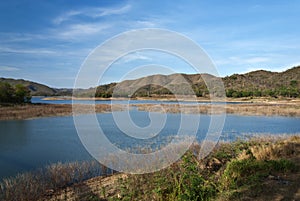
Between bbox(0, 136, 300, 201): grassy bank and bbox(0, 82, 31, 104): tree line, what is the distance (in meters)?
46.2

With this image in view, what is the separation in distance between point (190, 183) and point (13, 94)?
2112 inches

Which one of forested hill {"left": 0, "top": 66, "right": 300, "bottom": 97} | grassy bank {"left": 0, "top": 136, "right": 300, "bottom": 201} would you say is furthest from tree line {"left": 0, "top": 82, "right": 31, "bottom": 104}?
grassy bank {"left": 0, "top": 136, "right": 300, "bottom": 201}

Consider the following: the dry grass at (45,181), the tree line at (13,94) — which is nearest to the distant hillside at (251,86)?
the tree line at (13,94)

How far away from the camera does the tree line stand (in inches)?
1934

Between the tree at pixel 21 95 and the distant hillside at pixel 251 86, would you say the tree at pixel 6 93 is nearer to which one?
the tree at pixel 21 95

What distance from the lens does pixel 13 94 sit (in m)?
51.9

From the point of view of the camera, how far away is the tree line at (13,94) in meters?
49.1

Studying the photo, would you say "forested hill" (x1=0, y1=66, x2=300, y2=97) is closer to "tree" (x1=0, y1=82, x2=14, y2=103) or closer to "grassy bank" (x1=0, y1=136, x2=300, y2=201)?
"tree" (x1=0, y1=82, x2=14, y2=103)

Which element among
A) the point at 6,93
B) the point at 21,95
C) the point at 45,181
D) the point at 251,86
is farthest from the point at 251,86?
the point at 45,181

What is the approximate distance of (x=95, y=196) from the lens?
713 centimetres

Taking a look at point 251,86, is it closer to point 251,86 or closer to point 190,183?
point 251,86

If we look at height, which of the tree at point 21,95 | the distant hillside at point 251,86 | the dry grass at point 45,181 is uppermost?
the distant hillside at point 251,86

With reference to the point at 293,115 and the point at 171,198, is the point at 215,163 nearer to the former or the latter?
the point at 171,198

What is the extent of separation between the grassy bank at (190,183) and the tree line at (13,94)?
4621cm
